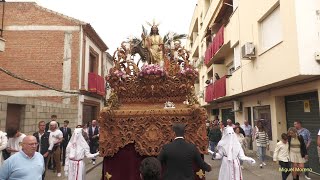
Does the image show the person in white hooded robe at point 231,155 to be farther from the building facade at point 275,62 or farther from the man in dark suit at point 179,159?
the building facade at point 275,62

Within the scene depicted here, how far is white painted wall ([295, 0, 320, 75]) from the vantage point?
26.4 ft

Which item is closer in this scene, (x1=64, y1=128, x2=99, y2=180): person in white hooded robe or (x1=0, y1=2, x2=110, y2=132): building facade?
(x1=64, y1=128, x2=99, y2=180): person in white hooded robe

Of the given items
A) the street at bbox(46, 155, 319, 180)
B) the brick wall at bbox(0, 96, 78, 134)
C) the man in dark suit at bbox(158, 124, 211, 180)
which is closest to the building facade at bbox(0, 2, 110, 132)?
the brick wall at bbox(0, 96, 78, 134)

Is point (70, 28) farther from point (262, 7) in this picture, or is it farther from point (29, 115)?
point (262, 7)

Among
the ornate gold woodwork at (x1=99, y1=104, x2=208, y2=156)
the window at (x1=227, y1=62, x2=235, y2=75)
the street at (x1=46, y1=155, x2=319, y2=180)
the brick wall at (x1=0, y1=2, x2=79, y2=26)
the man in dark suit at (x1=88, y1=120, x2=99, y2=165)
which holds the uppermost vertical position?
the brick wall at (x1=0, y1=2, x2=79, y2=26)

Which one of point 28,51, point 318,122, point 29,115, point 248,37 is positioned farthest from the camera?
point 28,51

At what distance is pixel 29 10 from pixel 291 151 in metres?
15.3

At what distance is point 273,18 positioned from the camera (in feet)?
34.6

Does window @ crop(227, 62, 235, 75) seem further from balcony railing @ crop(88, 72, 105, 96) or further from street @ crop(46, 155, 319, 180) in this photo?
balcony railing @ crop(88, 72, 105, 96)

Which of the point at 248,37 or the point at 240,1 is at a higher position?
the point at 240,1

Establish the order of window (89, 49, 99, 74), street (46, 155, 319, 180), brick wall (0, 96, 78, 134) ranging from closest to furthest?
brick wall (0, 96, 78, 134) → street (46, 155, 319, 180) → window (89, 49, 99, 74)

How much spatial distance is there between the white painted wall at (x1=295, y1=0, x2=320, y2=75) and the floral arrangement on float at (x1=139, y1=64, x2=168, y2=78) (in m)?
4.42

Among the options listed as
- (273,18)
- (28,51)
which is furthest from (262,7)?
(28,51)

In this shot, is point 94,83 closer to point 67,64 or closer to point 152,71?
point 67,64
